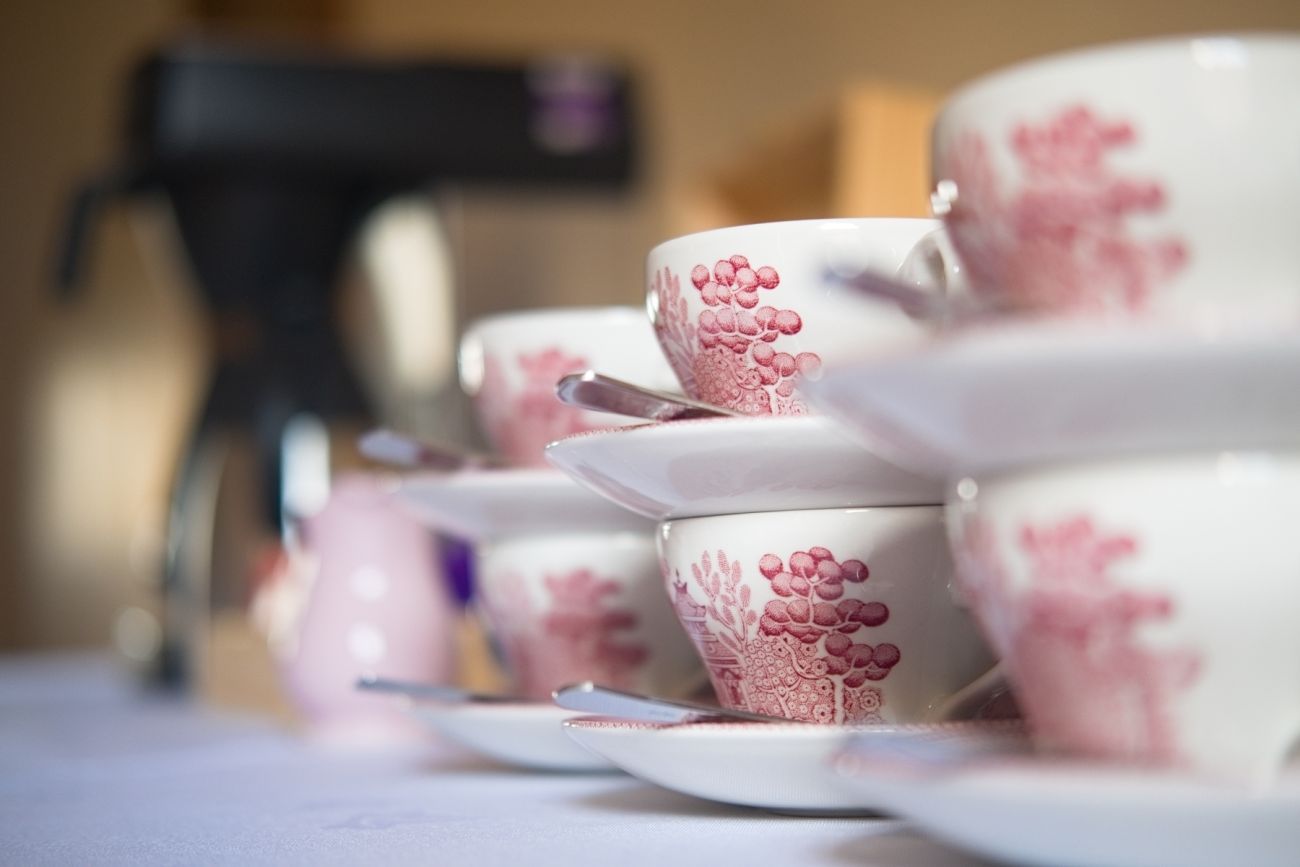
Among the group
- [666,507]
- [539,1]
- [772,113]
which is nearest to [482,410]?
[666,507]

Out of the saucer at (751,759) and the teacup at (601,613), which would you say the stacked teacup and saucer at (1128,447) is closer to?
the saucer at (751,759)

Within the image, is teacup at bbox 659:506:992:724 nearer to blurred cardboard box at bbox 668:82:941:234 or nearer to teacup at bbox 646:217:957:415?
teacup at bbox 646:217:957:415

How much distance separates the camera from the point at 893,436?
32 centimetres

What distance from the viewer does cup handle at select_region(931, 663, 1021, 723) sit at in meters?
0.45

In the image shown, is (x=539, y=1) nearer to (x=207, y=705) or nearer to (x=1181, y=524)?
(x=207, y=705)

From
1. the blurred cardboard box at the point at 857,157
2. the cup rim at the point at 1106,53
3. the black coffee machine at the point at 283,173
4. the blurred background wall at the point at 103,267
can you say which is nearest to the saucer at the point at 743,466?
the cup rim at the point at 1106,53

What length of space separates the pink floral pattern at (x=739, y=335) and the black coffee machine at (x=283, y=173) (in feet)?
3.11

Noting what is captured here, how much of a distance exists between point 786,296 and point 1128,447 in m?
0.16

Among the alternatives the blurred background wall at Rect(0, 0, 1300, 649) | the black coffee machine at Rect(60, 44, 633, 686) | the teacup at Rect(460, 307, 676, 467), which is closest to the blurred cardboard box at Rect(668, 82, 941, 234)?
the teacup at Rect(460, 307, 676, 467)

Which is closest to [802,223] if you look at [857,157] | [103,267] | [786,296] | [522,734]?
[786,296]

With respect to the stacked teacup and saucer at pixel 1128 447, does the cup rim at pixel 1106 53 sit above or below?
above

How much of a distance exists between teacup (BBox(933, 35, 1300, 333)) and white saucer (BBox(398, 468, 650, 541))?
0.83 feet

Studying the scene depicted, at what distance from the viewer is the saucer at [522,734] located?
0.56 m

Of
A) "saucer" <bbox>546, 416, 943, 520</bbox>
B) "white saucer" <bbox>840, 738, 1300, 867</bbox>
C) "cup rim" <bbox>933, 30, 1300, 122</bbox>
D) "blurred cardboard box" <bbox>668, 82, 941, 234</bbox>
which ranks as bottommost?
"white saucer" <bbox>840, 738, 1300, 867</bbox>
